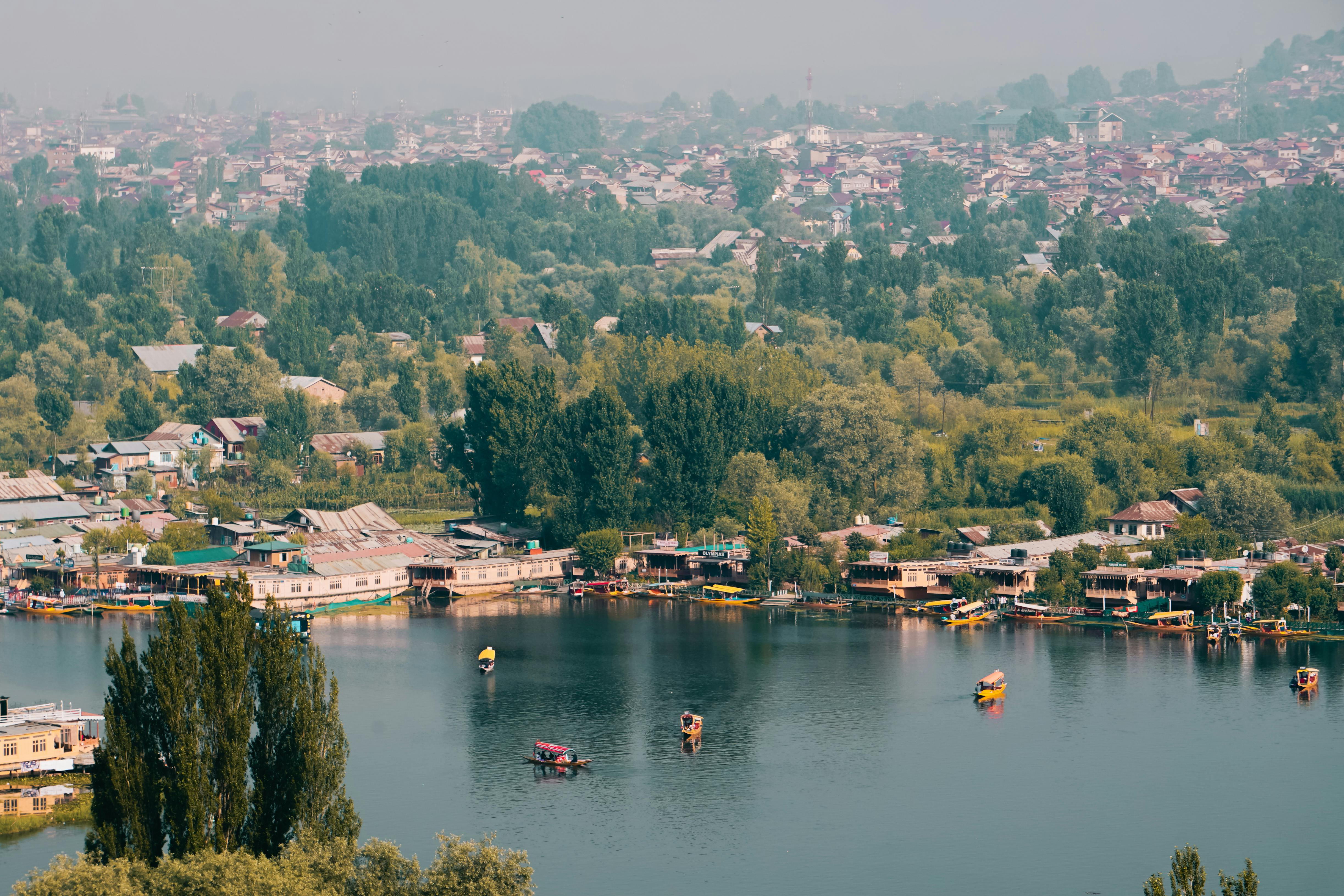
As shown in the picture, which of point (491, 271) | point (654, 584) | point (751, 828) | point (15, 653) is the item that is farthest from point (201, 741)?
point (491, 271)

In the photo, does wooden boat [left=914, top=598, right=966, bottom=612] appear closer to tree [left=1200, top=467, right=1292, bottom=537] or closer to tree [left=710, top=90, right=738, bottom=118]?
tree [left=1200, top=467, right=1292, bottom=537]

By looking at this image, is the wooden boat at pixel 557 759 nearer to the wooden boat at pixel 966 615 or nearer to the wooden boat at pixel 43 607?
the wooden boat at pixel 966 615

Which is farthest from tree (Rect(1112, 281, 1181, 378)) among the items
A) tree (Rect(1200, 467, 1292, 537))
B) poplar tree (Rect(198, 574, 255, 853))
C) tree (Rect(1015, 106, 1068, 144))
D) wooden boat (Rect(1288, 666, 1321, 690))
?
tree (Rect(1015, 106, 1068, 144))

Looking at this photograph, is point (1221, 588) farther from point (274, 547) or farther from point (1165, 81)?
point (1165, 81)

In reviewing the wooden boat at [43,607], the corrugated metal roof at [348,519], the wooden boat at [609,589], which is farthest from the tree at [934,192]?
the wooden boat at [43,607]

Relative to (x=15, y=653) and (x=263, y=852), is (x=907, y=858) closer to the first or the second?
(x=263, y=852)

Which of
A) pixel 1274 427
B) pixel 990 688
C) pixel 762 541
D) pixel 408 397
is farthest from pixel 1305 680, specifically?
pixel 408 397
